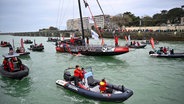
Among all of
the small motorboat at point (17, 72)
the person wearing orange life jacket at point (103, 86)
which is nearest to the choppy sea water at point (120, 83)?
the small motorboat at point (17, 72)

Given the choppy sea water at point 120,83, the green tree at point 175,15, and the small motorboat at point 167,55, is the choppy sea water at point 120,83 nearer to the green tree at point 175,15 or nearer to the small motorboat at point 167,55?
the small motorboat at point 167,55

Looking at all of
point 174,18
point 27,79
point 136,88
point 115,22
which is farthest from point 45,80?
point 115,22

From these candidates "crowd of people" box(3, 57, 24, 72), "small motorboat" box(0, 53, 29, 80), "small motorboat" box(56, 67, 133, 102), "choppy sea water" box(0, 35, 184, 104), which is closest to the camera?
"small motorboat" box(56, 67, 133, 102)

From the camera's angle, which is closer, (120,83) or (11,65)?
(120,83)

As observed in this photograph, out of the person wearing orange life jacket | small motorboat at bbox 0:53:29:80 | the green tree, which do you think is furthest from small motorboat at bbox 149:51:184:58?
the green tree

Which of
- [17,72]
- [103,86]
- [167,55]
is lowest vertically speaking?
[103,86]

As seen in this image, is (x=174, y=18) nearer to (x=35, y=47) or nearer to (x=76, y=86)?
(x=35, y=47)

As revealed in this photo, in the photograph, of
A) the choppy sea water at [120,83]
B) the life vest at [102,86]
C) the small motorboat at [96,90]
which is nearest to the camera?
the small motorboat at [96,90]

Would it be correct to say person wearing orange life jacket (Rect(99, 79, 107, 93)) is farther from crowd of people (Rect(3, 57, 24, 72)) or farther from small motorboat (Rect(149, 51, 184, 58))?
small motorboat (Rect(149, 51, 184, 58))

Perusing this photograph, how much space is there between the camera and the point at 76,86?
1512cm

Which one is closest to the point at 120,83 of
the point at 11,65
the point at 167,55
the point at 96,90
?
the point at 96,90

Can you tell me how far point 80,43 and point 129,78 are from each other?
17352 mm

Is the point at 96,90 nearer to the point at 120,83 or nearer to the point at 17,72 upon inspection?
the point at 120,83

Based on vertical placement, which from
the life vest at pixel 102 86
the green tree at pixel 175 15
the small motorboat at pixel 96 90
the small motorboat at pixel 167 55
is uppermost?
the green tree at pixel 175 15
